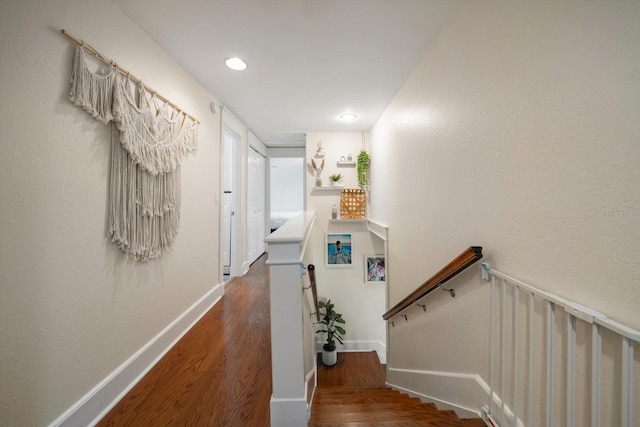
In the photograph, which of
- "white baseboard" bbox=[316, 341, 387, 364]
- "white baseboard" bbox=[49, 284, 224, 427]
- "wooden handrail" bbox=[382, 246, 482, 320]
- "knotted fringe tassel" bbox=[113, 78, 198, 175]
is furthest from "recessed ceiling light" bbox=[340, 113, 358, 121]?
"white baseboard" bbox=[316, 341, 387, 364]

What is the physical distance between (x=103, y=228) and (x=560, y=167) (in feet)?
6.70

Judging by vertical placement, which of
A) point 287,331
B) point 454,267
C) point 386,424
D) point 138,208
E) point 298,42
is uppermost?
point 298,42

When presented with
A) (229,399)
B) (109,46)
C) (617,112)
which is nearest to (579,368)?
(617,112)

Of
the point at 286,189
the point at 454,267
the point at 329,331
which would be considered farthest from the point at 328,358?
the point at 286,189

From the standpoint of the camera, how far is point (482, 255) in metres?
1.16

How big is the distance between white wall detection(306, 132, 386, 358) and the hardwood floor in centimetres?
169

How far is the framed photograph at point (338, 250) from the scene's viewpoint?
394cm

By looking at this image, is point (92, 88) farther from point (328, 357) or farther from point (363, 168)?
point (328, 357)

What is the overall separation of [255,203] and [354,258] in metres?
2.13

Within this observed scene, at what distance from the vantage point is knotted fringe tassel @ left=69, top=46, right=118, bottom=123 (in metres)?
1.16

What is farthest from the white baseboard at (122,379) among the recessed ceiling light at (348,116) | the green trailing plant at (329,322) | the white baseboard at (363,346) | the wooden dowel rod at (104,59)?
→ the recessed ceiling light at (348,116)

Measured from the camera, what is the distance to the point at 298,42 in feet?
5.65

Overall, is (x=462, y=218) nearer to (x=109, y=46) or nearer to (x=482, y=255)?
(x=482, y=255)

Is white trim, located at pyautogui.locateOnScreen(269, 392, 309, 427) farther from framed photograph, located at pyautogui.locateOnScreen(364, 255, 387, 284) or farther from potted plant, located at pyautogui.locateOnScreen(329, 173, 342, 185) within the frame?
potted plant, located at pyautogui.locateOnScreen(329, 173, 342, 185)
